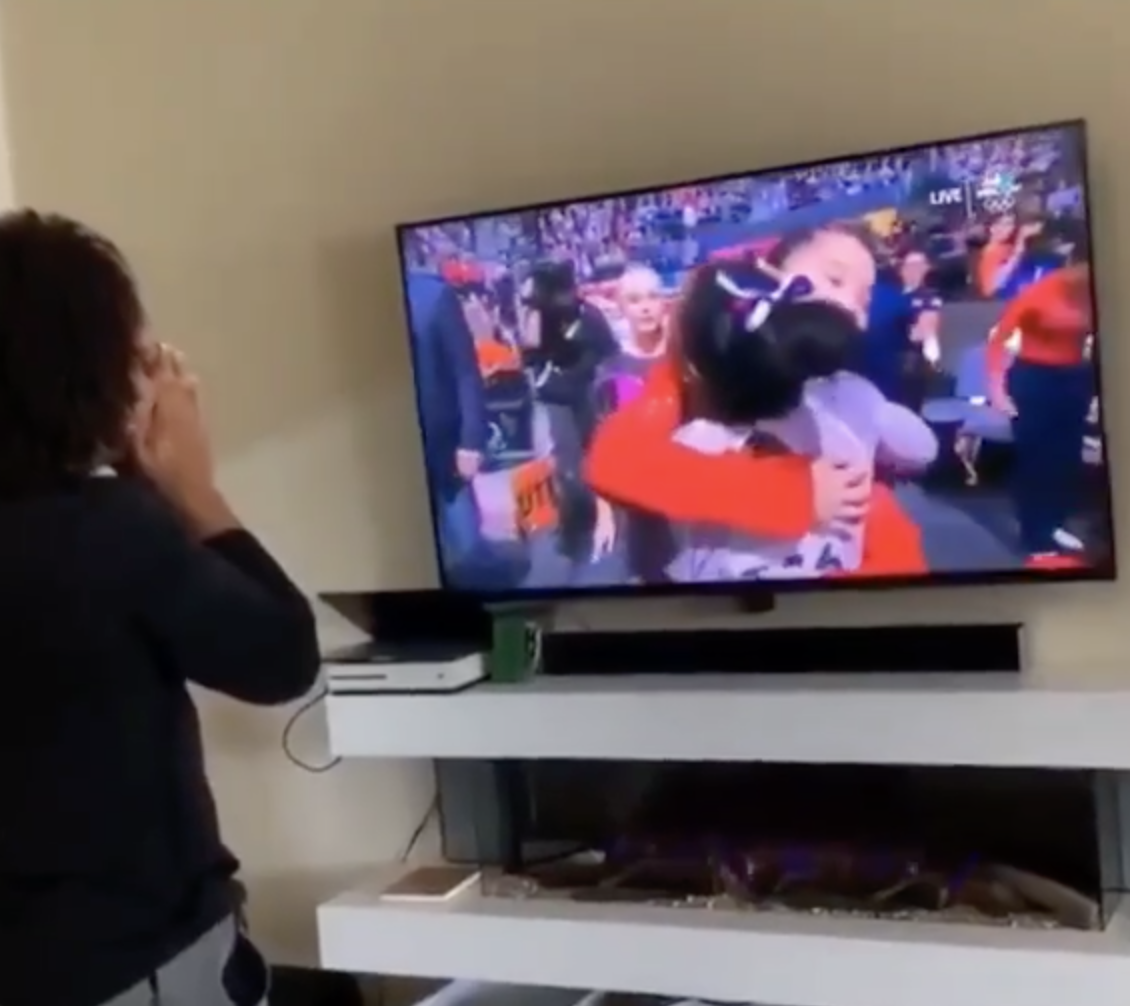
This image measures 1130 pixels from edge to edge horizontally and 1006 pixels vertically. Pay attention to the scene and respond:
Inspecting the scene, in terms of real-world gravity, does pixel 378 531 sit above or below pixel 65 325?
below

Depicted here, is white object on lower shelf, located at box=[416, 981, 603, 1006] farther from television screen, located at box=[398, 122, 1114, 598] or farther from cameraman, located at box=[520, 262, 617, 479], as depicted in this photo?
cameraman, located at box=[520, 262, 617, 479]

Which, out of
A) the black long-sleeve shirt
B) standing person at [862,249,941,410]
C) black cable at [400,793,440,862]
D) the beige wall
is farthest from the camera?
black cable at [400,793,440,862]

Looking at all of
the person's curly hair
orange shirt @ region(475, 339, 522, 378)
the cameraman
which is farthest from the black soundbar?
the person's curly hair

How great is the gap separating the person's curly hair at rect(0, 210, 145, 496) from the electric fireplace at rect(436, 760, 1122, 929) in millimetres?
1182

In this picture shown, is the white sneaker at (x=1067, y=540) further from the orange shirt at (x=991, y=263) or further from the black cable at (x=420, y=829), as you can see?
the black cable at (x=420, y=829)

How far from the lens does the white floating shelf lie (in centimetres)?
212

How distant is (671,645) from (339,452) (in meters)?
0.68

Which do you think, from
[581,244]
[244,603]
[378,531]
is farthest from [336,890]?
[244,603]

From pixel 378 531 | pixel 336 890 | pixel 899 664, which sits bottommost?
pixel 336 890

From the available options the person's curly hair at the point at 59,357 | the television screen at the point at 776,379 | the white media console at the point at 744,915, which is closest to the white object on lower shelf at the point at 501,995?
the white media console at the point at 744,915

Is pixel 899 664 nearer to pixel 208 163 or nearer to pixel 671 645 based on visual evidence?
pixel 671 645

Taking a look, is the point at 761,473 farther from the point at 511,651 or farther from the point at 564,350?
the point at 511,651

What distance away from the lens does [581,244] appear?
241 cm

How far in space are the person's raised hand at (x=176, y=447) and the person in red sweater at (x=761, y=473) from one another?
78cm
